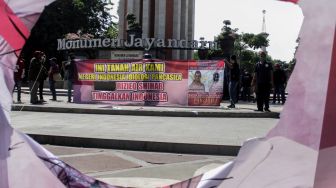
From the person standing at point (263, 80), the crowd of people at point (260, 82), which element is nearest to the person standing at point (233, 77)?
the crowd of people at point (260, 82)

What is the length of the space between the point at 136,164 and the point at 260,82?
178 inches

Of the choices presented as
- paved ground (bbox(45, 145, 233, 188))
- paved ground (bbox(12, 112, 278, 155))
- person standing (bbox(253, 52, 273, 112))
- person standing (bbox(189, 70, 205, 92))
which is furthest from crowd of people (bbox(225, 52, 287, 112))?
paved ground (bbox(45, 145, 233, 188))

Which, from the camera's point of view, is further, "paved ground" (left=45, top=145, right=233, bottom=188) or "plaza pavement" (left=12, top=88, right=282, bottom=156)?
"plaza pavement" (left=12, top=88, right=282, bottom=156)

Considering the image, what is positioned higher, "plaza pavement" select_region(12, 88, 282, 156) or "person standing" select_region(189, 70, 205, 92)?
"person standing" select_region(189, 70, 205, 92)

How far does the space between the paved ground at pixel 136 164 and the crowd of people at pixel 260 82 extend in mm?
1263

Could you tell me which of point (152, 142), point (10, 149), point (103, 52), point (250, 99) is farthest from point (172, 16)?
point (10, 149)

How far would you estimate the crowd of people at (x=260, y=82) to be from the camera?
4769 mm

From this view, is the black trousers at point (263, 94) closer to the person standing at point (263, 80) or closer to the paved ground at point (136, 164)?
the person standing at point (263, 80)

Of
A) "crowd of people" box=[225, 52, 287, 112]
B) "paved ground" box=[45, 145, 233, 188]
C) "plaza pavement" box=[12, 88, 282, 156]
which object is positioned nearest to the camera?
"crowd of people" box=[225, 52, 287, 112]

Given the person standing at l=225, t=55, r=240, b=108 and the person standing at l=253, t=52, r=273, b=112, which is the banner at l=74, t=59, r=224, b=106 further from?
the person standing at l=253, t=52, r=273, b=112

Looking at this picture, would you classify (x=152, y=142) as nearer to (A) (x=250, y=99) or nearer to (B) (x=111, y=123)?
(B) (x=111, y=123)

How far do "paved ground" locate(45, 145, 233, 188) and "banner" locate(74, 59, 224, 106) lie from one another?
848cm

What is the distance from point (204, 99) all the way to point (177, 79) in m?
1.11

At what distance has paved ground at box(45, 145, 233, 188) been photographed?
501cm
